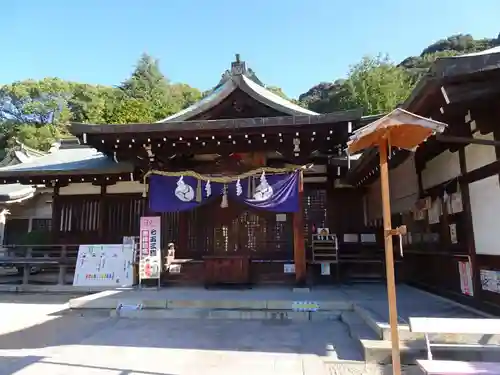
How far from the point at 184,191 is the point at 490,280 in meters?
6.39

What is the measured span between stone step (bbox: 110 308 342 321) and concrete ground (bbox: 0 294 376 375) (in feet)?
0.74

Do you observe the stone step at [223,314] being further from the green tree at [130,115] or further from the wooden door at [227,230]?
the green tree at [130,115]

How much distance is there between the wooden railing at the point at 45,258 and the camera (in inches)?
393

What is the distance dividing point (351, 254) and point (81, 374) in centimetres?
726

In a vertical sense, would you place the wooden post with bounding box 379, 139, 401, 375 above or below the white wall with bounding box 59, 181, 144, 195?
below

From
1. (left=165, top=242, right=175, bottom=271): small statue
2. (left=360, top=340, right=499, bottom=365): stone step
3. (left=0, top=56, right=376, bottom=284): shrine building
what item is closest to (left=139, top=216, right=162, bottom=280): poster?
(left=165, top=242, right=175, bottom=271): small statue

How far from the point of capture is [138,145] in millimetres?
8484

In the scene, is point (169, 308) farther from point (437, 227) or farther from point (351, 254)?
point (437, 227)

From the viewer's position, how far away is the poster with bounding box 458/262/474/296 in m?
5.80

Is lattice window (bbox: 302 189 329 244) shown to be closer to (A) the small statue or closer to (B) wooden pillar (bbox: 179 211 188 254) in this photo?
(B) wooden pillar (bbox: 179 211 188 254)

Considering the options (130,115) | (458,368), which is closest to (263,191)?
(458,368)

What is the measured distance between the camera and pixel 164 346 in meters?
5.04

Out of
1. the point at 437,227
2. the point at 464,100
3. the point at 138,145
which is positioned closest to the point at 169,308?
the point at 138,145

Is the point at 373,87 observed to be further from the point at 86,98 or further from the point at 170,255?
the point at 86,98
